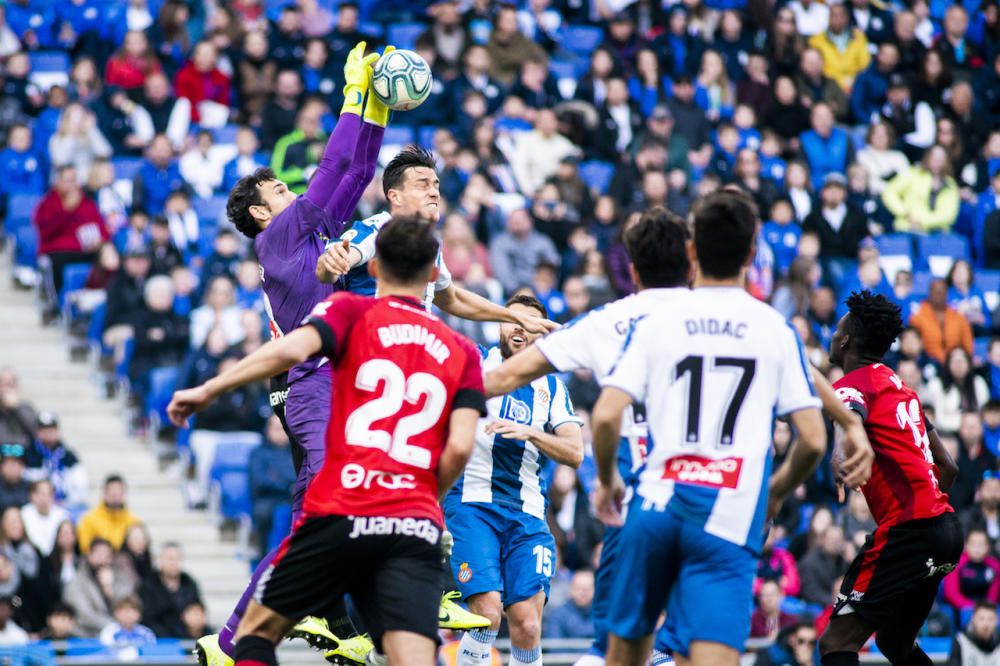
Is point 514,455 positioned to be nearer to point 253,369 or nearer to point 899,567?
point 899,567

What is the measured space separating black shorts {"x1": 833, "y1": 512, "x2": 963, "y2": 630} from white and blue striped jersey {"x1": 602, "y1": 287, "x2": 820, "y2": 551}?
2.52m

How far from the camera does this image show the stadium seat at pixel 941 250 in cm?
2258

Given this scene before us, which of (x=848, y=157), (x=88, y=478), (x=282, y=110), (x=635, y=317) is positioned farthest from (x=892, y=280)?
(x=635, y=317)

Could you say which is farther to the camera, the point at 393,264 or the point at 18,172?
the point at 18,172

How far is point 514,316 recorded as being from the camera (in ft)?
31.6

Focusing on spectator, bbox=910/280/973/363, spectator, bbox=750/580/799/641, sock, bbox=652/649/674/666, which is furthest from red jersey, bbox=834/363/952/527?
spectator, bbox=910/280/973/363

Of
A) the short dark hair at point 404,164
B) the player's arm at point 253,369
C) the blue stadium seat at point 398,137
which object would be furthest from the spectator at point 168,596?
the player's arm at point 253,369

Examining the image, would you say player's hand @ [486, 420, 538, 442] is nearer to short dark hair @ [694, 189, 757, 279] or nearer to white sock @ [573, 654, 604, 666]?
white sock @ [573, 654, 604, 666]

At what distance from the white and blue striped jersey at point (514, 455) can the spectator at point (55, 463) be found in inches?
306

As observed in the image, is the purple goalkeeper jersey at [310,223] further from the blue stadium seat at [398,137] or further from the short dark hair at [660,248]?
the blue stadium seat at [398,137]

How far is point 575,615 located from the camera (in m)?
16.2

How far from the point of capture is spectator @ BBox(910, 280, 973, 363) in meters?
20.6

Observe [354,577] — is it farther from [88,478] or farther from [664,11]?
[664,11]

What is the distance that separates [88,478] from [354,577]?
11.3 m
